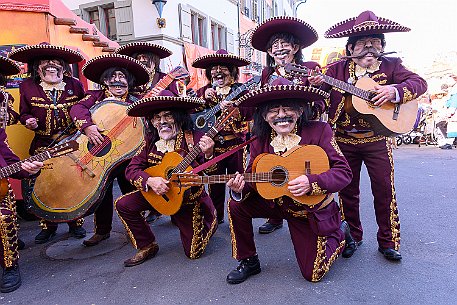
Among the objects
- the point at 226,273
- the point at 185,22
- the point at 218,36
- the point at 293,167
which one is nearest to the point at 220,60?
the point at 293,167

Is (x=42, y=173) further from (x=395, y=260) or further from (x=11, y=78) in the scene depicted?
(x=395, y=260)

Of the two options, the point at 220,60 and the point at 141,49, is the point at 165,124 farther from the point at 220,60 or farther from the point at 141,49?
the point at 141,49

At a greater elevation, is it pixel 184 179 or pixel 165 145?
pixel 165 145

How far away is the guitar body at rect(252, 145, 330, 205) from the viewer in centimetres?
261

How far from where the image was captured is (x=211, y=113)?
12.4ft

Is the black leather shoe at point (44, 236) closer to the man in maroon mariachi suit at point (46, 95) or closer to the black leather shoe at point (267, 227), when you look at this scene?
the man in maroon mariachi suit at point (46, 95)

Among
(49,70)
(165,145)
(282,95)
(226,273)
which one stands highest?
(49,70)

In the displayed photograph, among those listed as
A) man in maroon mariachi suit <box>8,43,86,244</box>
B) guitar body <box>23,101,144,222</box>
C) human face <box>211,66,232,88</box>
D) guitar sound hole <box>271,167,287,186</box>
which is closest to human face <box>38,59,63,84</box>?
man in maroon mariachi suit <box>8,43,86,244</box>

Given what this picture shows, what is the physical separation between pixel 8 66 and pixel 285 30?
8.62ft

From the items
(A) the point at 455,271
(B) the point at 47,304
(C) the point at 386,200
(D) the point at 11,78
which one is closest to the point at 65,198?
(B) the point at 47,304

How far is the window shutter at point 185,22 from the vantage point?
1170 centimetres

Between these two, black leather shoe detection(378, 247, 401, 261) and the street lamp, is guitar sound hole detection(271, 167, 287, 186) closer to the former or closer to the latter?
black leather shoe detection(378, 247, 401, 261)

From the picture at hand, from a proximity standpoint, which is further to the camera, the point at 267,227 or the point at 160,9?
the point at 160,9

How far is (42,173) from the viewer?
11.7ft
